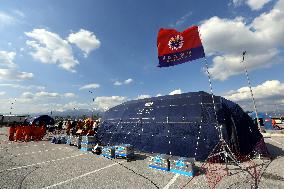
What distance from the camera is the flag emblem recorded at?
1408 cm

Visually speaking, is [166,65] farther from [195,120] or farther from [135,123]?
[135,123]

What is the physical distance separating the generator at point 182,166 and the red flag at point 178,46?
21.3 feet

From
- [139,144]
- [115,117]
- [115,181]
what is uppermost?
[115,117]

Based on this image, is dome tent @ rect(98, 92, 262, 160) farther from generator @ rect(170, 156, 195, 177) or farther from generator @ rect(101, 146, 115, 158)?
generator @ rect(170, 156, 195, 177)

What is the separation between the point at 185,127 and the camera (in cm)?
1653

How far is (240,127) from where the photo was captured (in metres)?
16.2

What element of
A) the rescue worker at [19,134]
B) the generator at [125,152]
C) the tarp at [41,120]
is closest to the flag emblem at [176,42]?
the generator at [125,152]

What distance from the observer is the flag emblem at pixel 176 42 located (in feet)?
46.2

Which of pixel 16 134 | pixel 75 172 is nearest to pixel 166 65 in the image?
pixel 75 172

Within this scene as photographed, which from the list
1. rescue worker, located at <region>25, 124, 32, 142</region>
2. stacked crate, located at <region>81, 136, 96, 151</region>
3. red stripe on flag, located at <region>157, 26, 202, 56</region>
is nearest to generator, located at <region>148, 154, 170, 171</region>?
red stripe on flag, located at <region>157, 26, 202, 56</region>

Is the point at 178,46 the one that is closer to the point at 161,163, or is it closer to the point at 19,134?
the point at 161,163

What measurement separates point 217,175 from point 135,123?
33.4 feet

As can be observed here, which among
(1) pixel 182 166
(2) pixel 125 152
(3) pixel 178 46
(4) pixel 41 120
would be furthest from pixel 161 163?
(4) pixel 41 120

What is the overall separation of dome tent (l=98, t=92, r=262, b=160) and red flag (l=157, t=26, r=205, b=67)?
5.02m
